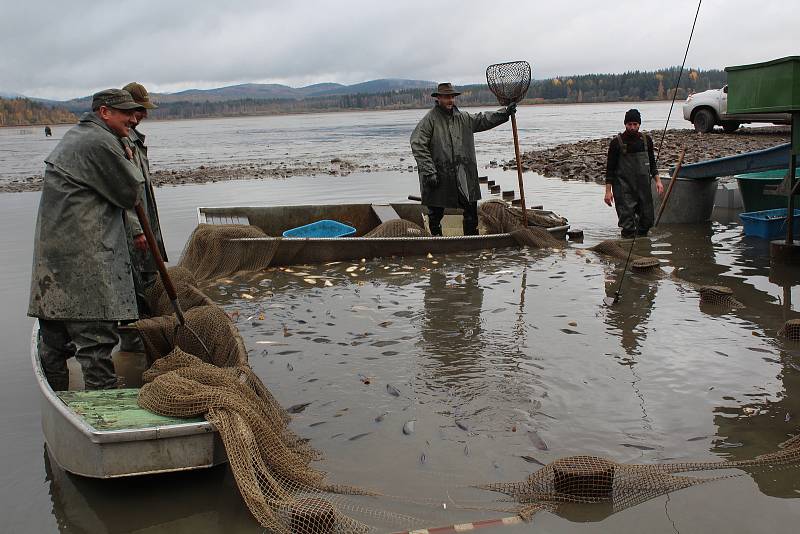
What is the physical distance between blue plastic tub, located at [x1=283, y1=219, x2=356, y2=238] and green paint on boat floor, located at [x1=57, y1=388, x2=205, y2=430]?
22.8ft

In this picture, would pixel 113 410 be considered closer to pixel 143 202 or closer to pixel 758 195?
pixel 143 202

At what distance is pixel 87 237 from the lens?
539 cm

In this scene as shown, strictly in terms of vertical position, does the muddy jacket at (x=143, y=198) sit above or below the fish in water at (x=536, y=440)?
above

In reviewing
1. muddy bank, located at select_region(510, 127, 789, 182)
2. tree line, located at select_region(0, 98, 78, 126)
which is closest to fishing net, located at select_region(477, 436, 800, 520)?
muddy bank, located at select_region(510, 127, 789, 182)

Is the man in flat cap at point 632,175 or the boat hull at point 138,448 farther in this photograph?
the man in flat cap at point 632,175

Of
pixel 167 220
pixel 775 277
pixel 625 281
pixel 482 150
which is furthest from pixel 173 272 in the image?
pixel 482 150

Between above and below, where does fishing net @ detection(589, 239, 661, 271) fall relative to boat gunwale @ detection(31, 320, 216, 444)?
below

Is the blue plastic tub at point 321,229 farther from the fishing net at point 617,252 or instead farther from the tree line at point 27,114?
the tree line at point 27,114

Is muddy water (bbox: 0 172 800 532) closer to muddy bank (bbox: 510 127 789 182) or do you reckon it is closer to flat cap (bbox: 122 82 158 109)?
flat cap (bbox: 122 82 158 109)

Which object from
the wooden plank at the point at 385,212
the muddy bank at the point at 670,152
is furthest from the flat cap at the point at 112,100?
the muddy bank at the point at 670,152

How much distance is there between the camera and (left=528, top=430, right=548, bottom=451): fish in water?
5258mm

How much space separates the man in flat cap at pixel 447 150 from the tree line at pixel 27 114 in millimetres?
139336

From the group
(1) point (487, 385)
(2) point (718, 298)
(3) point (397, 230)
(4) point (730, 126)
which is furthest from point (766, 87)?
(4) point (730, 126)

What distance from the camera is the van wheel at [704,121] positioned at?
2752 centimetres
